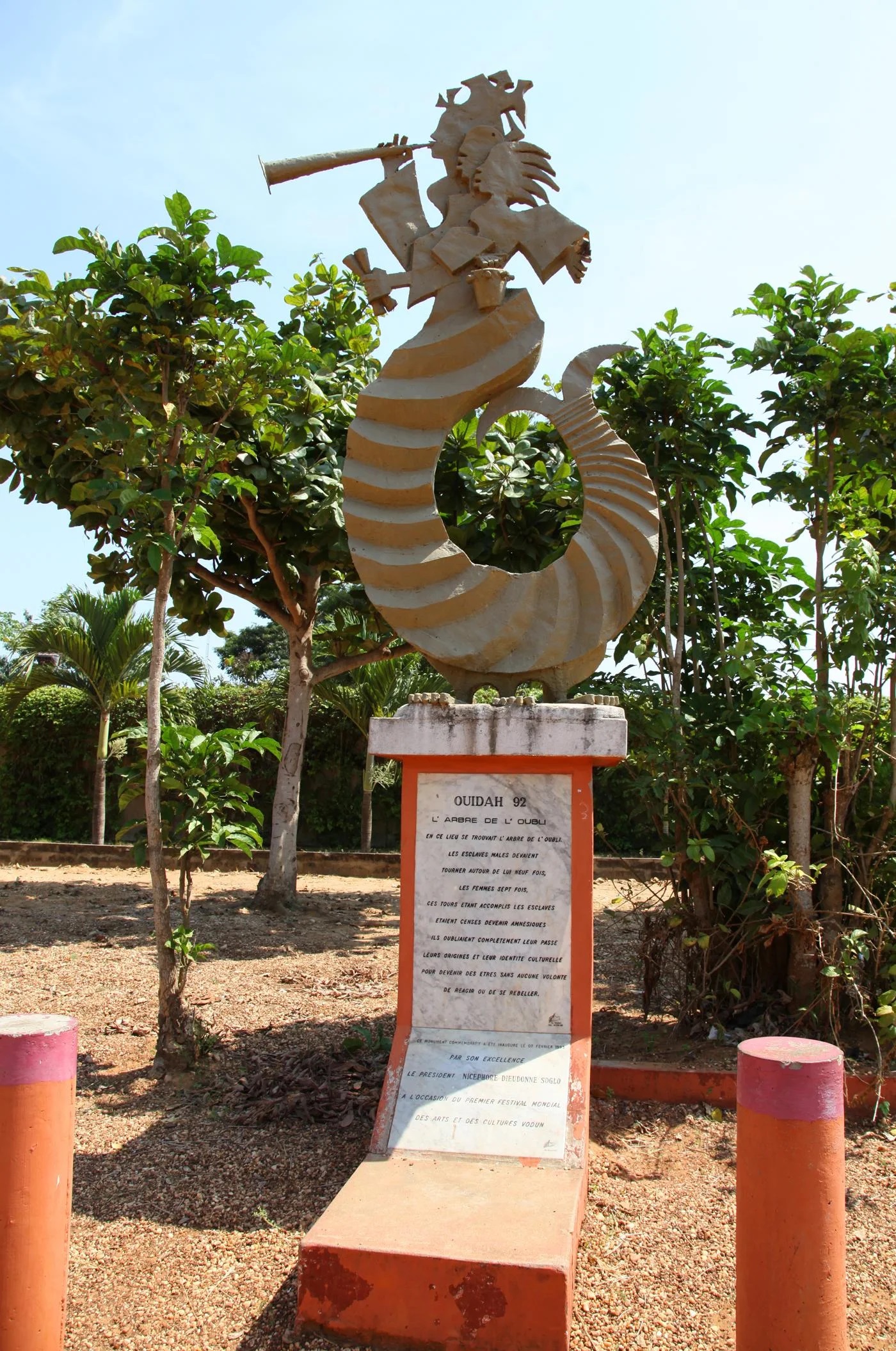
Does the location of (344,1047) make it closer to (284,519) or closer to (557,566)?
(557,566)

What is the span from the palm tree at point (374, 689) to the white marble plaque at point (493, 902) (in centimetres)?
1030

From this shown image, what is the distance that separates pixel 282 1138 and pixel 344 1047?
1.04 meters

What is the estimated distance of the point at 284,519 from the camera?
31.8ft

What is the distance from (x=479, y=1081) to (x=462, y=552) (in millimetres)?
2373

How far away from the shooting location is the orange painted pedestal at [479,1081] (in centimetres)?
326

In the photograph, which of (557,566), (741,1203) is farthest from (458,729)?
(741,1203)

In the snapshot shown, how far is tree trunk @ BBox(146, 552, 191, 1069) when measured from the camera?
5543mm

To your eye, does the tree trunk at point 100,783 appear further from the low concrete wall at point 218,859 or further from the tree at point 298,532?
the tree at point 298,532

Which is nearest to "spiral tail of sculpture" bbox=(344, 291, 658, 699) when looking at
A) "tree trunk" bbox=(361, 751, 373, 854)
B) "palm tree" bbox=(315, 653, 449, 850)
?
"palm tree" bbox=(315, 653, 449, 850)

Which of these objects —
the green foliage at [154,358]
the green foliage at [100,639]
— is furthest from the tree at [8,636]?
the green foliage at [154,358]

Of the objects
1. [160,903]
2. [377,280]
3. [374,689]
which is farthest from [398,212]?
[374,689]

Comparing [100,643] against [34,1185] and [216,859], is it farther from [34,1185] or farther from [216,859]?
[34,1185]

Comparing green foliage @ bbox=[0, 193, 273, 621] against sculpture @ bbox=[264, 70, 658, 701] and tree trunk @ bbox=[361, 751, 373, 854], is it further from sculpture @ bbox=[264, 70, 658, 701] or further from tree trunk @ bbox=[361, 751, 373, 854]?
tree trunk @ bbox=[361, 751, 373, 854]

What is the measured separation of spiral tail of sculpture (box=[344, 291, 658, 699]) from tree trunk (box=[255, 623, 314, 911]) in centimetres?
575
